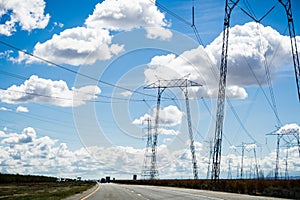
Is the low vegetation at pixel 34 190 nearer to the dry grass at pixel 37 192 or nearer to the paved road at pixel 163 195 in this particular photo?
the dry grass at pixel 37 192

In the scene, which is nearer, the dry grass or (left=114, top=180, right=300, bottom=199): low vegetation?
the dry grass

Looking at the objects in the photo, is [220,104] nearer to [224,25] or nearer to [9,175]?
[224,25]

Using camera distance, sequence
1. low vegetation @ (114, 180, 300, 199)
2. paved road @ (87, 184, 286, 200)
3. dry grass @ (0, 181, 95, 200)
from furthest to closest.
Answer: low vegetation @ (114, 180, 300, 199), dry grass @ (0, 181, 95, 200), paved road @ (87, 184, 286, 200)

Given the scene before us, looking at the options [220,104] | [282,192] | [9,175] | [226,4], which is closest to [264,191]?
[282,192]

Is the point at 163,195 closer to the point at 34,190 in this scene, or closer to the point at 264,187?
the point at 264,187

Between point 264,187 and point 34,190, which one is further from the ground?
point 264,187

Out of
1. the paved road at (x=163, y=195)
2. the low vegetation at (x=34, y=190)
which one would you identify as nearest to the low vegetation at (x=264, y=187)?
the paved road at (x=163, y=195)

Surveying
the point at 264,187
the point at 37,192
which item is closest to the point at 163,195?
the point at 264,187

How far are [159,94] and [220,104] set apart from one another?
76.2 feet

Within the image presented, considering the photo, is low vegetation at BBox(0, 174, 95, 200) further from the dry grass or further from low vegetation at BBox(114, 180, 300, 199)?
low vegetation at BBox(114, 180, 300, 199)

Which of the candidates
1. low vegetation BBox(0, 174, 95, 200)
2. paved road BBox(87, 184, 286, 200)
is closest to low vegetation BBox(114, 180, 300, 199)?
paved road BBox(87, 184, 286, 200)

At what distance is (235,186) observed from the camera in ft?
174

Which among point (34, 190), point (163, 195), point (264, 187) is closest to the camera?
point (163, 195)

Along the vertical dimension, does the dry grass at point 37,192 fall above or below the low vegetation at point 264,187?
below
